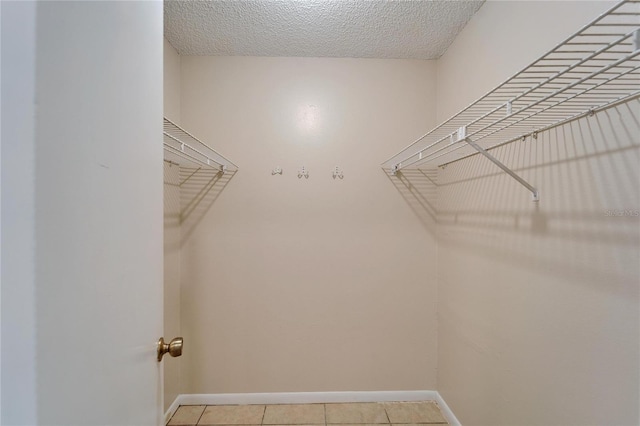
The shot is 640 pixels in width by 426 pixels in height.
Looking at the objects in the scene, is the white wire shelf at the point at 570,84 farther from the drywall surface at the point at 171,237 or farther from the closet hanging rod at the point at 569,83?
the drywall surface at the point at 171,237

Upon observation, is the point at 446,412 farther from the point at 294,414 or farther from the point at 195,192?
the point at 195,192

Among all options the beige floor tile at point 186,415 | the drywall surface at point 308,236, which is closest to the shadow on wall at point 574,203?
the drywall surface at point 308,236

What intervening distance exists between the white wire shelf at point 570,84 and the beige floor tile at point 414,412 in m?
1.45

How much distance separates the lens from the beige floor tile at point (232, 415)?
146 cm

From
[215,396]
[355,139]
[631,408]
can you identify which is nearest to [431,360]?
[631,408]

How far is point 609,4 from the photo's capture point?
0.69 m

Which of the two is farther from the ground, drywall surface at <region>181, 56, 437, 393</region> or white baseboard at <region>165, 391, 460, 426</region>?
drywall surface at <region>181, 56, 437, 393</region>

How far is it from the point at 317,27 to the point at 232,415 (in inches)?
93.9

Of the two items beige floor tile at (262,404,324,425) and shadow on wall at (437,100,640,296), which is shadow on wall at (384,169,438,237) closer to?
shadow on wall at (437,100,640,296)

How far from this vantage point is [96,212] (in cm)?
40

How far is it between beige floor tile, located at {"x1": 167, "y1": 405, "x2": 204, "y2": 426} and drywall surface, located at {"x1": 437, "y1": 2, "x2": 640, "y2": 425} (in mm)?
1562

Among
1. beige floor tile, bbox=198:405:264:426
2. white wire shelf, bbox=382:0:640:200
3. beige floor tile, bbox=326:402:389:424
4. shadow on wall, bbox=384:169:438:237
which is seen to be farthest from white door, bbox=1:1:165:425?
shadow on wall, bbox=384:169:438:237

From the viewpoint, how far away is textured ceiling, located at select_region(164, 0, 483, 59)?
4.10 feet

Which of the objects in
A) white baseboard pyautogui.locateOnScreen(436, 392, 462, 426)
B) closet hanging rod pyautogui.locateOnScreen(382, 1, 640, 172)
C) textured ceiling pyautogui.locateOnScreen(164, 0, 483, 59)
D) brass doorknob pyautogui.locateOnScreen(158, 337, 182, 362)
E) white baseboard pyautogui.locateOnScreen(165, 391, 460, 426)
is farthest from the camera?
white baseboard pyautogui.locateOnScreen(165, 391, 460, 426)
